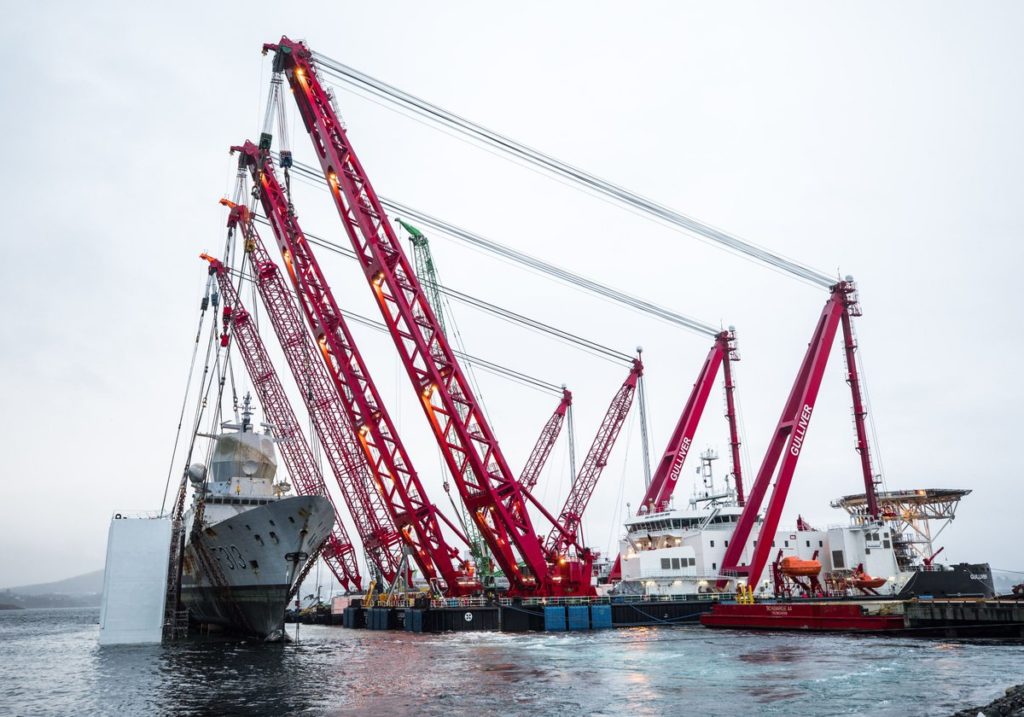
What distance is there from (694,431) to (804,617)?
22133 millimetres

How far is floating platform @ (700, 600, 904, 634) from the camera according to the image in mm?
41656

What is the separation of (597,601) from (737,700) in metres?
33.0

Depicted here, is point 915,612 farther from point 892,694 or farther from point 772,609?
point 892,694

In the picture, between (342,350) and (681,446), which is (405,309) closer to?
(342,350)

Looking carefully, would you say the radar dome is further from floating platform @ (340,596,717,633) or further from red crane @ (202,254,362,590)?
red crane @ (202,254,362,590)

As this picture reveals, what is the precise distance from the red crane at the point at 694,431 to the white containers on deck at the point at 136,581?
125 feet

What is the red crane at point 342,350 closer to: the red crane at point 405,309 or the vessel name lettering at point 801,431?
the red crane at point 405,309

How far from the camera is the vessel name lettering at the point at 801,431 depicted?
52.5 m

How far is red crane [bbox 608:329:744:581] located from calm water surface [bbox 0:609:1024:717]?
70.6 ft

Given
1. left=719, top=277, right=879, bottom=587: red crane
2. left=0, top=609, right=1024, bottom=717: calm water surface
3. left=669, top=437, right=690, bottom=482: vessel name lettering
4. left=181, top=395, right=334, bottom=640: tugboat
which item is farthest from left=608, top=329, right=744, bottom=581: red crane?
left=181, top=395, right=334, bottom=640: tugboat

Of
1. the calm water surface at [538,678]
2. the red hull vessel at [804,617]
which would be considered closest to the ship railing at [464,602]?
the calm water surface at [538,678]

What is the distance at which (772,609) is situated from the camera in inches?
1858

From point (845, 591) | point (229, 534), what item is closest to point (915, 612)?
point (845, 591)

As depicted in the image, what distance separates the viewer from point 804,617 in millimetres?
45594
